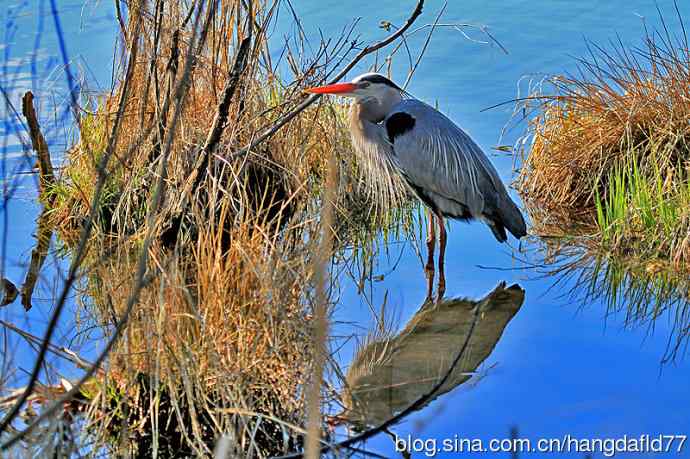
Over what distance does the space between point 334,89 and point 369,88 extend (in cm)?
40

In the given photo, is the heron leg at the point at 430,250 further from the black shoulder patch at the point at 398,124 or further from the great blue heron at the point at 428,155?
the black shoulder patch at the point at 398,124

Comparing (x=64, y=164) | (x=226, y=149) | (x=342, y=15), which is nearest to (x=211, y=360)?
(x=226, y=149)

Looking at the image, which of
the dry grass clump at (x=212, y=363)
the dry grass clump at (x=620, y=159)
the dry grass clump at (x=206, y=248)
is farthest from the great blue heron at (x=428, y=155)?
the dry grass clump at (x=212, y=363)

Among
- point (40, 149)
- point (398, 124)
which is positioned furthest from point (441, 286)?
point (40, 149)

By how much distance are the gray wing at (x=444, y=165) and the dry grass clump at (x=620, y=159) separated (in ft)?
1.17

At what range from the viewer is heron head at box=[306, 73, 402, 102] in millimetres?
5395

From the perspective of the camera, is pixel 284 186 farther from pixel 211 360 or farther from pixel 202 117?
pixel 211 360

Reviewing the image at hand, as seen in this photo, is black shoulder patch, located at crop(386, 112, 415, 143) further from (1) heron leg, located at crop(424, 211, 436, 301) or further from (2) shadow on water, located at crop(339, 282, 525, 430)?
(2) shadow on water, located at crop(339, 282, 525, 430)

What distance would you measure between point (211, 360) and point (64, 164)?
97.7 inches

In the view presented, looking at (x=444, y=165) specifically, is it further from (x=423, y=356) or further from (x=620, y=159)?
(x=423, y=356)

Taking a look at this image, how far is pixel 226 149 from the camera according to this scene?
474 centimetres

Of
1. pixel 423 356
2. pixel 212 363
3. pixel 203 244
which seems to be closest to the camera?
pixel 212 363

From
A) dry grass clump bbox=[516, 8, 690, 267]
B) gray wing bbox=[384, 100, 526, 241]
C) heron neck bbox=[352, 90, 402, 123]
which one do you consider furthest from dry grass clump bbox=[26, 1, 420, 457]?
dry grass clump bbox=[516, 8, 690, 267]

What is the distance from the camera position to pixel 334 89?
518 centimetres
